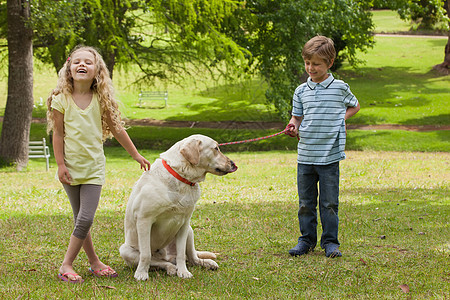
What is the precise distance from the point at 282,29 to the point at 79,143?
1569 cm

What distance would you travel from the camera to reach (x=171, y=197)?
438cm

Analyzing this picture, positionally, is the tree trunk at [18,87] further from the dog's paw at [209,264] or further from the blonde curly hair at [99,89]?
the dog's paw at [209,264]

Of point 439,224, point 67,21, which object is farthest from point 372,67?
point 439,224

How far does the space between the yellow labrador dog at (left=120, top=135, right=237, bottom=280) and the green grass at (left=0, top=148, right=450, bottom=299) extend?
0.90 feet

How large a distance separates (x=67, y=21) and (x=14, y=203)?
7143mm

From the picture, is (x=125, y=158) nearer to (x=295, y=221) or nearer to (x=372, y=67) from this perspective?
(x=295, y=221)

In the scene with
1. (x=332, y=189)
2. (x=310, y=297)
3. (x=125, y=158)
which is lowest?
(x=125, y=158)

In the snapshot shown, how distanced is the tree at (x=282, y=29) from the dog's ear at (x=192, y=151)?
15200 millimetres

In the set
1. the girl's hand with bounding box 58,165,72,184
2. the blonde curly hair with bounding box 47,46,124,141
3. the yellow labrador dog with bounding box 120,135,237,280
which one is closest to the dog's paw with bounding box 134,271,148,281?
the yellow labrador dog with bounding box 120,135,237,280

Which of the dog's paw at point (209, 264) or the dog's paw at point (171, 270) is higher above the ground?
the dog's paw at point (171, 270)

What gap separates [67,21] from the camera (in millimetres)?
14391

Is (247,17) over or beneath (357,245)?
over

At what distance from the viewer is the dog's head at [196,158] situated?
443 centimetres

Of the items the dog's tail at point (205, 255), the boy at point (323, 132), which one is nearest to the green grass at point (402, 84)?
the boy at point (323, 132)
